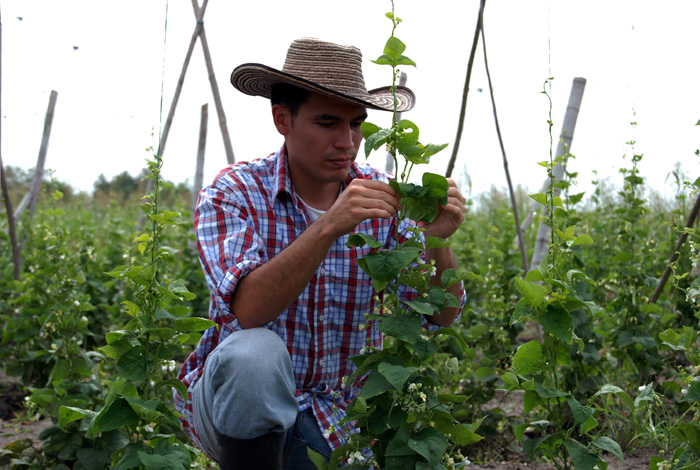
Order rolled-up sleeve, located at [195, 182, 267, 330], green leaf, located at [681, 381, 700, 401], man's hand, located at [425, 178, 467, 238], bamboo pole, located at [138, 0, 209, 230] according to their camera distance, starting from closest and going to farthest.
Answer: green leaf, located at [681, 381, 700, 401]
man's hand, located at [425, 178, 467, 238]
rolled-up sleeve, located at [195, 182, 267, 330]
bamboo pole, located at [138, 0, 209, 230]

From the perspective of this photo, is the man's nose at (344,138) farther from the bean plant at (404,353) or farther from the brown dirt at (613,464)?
the brown dirt at (613,464)

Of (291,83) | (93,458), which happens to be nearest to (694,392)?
(291,83)

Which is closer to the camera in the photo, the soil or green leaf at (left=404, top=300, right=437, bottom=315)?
green leaf at (left=404, top=300, right=437, bottom=315)

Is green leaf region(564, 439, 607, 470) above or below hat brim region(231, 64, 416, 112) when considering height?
below

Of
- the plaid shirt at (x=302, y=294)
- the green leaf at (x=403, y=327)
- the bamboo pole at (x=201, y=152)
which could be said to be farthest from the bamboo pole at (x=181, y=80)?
the green leaf at (x=403, y=327)

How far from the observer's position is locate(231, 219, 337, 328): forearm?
1.92m

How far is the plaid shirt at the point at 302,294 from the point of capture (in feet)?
7.30

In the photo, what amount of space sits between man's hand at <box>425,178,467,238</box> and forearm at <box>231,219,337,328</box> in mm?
304

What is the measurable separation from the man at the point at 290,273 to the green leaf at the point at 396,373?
1.42 feet

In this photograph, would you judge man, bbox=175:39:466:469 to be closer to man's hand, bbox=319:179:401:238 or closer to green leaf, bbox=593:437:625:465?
man's hand, bbox=319:179:401:238

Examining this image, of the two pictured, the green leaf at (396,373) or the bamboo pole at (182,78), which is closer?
the green leaf at (396,373)

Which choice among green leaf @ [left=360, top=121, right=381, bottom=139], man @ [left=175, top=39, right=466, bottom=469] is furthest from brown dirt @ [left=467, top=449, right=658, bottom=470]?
green leaf @ [left=360, top=121, right=381, bottom=139]

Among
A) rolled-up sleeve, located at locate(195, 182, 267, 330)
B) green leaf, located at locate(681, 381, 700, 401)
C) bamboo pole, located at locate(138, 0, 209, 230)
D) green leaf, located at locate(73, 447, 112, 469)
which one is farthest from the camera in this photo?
bamboo pole, located at locate(138, 0, 209, 230)

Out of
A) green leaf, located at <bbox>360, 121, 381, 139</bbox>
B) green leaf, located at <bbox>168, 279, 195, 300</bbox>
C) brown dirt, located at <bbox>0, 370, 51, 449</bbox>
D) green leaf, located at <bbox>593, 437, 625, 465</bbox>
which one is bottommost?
brown dirt, located at <bbox>0, 370, 51, 449</bbox>
